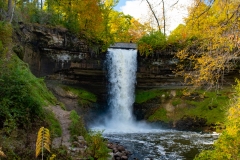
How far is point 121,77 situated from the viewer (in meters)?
22.8

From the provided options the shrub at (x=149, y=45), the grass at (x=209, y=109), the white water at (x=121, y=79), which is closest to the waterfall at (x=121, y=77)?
the white water at (x=121, y=79)

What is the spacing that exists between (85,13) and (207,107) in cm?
1322

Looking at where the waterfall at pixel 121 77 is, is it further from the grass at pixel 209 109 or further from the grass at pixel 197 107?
the grass at pixel 209 109

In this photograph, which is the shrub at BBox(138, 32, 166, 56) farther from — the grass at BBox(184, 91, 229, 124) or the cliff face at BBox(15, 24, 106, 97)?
the grass at BBox(184, 91, 229, 124)

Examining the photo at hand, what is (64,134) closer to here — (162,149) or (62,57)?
(162,149)

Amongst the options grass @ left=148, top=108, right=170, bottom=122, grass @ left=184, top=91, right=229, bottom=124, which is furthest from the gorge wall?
grass @ left=184, top=91, right=229, bottom=124

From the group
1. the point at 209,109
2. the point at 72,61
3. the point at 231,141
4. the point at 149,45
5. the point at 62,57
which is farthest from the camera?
the point at 149,45

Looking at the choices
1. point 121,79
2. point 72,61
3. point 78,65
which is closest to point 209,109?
point 121,79

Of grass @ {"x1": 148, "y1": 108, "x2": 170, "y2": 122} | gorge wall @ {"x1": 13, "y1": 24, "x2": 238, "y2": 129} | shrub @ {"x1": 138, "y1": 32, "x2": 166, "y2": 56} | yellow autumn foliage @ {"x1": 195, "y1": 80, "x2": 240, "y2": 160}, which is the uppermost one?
shrub @ {"x1": 138, "y1": 32, "x2": 166, "y2": 56}

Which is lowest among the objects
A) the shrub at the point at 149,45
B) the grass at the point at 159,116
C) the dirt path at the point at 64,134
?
the grass at the point at 159,116

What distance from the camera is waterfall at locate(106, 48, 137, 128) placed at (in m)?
22.4

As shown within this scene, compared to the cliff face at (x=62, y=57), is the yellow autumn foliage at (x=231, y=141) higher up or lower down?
lower down

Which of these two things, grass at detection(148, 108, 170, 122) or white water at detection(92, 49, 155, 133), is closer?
grass at detection(148, 108, 170, 122)

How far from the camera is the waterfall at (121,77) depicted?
22438 mm
